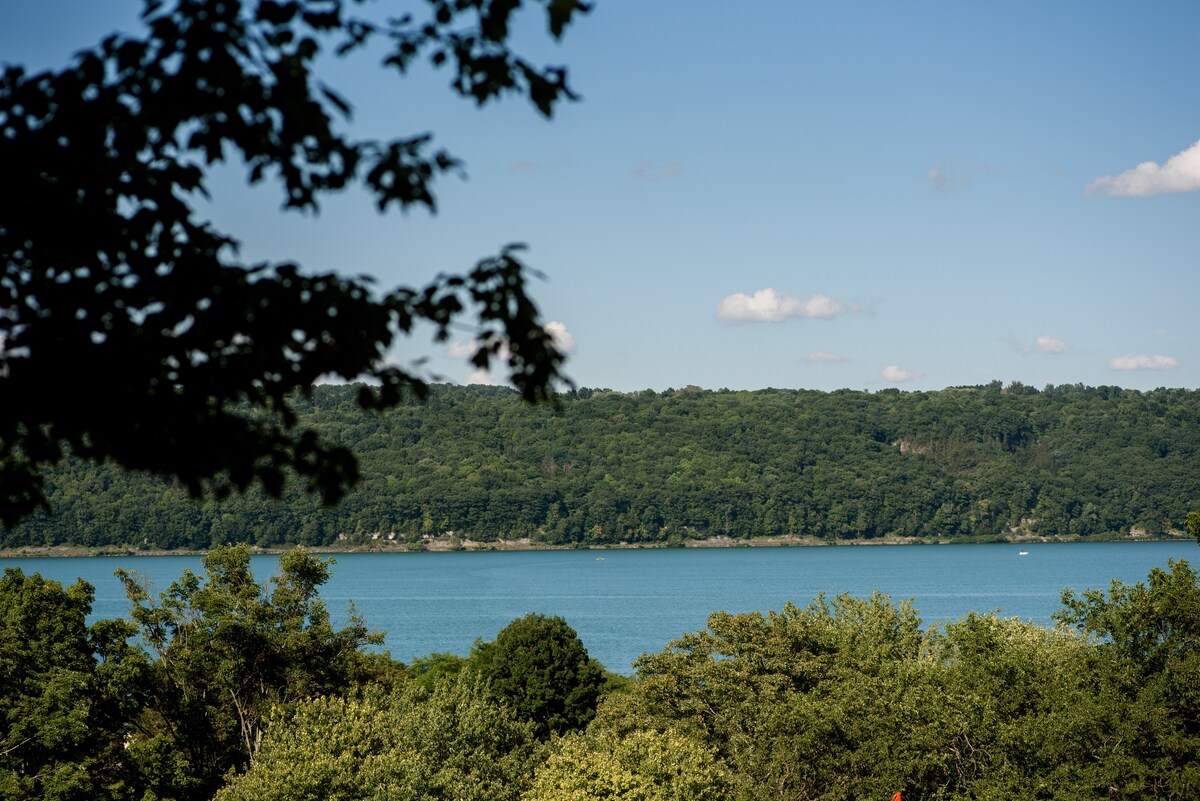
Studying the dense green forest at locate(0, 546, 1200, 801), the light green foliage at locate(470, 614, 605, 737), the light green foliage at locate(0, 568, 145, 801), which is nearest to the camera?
the dense green forest at locate(0, 546, 1200, 801)

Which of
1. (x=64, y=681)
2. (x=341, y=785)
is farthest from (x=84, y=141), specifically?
(x=64, y=681)

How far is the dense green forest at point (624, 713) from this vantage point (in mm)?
29094

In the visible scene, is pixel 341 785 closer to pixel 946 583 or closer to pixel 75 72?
pixel 75 72

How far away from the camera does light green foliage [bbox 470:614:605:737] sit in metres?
48.8

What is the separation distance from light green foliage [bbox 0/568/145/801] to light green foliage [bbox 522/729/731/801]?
12.9m

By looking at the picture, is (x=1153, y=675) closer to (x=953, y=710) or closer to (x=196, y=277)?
(x=953, y=710)

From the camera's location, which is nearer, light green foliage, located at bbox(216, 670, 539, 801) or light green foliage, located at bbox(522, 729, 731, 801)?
light green foliage, located at bbox(522, 729, 731, 801)

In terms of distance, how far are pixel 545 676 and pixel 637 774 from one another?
21562 mm

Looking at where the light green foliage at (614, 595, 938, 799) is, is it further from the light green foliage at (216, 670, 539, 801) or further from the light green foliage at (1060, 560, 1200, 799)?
the light green foliage at (1060, 560, 1200, 799)

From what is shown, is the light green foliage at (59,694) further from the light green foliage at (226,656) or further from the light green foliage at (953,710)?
the light green foliage at (953,710)

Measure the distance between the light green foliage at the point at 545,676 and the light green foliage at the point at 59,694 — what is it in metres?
14.8

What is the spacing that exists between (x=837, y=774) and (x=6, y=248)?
91.1 feet

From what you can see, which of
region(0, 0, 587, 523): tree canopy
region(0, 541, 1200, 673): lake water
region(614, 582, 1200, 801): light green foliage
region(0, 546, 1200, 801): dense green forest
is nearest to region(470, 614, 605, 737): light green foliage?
region(0, 546, 1200, 801): dense green forest

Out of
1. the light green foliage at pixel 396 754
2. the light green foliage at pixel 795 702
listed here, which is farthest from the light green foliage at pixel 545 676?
the light green foliage at pixel 396 754
